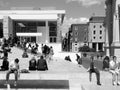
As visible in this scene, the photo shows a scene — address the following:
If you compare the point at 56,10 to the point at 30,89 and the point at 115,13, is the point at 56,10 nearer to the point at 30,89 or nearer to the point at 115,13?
the point at 115,13

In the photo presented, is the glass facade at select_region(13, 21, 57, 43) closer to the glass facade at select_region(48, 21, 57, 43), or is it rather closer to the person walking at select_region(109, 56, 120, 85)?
the glass facade at select_region(48, 21, 57, 43)

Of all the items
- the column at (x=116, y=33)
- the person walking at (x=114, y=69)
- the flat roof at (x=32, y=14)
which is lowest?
the person walking at (x=114, y=69)

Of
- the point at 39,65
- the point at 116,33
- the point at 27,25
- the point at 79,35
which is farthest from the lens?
the point at 79,35

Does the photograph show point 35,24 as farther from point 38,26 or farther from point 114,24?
point 114,24

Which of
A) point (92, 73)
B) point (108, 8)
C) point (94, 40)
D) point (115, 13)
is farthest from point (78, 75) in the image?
point (94, 40)

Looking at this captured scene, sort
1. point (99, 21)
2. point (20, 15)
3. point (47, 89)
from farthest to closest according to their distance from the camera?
point (99, 21), point (20, 15), point (47, 89)

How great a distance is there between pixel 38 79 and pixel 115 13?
26332mm

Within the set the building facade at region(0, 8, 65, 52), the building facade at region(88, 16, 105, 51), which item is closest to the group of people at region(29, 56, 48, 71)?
the building facade at region(0, 8, 65, 52)

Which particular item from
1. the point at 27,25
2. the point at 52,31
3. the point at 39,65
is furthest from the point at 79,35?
the point at 39,65

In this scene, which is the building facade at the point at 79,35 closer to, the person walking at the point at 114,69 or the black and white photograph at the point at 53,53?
the black and white photograph at the point at 53,53

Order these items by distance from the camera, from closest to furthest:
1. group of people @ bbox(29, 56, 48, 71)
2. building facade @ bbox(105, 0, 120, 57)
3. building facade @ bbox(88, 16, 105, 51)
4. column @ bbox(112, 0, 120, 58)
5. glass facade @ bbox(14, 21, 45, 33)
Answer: group of people @ bbox(29, 56, 48, 71) → column @ bbox(112, 0, 120, 58) → building facade @ bbox(105, 0, 120, 57) → glass facade @ bbox(14, 21, 45, 33) → building facade @ bbox(88, 16, 105, 51)

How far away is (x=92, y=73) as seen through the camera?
643 inches

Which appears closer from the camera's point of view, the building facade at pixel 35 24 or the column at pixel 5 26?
the column at pixel 5 26

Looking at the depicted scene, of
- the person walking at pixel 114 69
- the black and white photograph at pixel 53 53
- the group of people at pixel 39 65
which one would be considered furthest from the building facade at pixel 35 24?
the person walking at pixel 114 69
